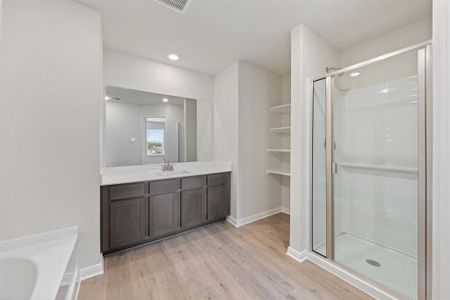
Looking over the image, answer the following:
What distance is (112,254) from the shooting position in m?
2.03

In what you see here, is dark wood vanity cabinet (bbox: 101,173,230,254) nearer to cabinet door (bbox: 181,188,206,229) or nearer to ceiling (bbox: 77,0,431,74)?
cabinet door (bbox: 181,188,206,229)

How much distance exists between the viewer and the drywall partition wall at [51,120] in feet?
4.55

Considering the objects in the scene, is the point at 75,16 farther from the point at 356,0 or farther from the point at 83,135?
the point at 356,0

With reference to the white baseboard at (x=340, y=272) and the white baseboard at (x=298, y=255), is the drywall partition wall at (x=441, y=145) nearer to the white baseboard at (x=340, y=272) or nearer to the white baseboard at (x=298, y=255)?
the white baseboard at (x=340, y=272)

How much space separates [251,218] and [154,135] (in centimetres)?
213

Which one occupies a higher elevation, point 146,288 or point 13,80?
point 13,80

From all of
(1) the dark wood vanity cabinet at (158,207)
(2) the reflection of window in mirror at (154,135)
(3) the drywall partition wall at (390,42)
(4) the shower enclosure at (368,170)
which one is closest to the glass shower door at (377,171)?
(4) the shower enclosure at (368,170)

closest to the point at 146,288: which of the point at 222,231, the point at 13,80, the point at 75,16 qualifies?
the point at 222,231

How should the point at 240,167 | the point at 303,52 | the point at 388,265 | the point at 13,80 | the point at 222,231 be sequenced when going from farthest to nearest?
the point at 240,167, the point at 222,231, the point at 303,52, the point at 388,265, the point at 13,80

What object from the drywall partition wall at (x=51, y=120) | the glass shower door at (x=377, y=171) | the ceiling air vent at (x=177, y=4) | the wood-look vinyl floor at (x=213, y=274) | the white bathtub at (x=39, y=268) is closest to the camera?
the white bathtub at (x=39, y=268)

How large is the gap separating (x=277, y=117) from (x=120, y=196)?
113 inches

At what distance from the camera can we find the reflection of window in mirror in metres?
2.80

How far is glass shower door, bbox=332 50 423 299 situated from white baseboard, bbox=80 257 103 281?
2.41 m

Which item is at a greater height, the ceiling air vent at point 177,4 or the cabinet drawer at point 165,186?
the ceiling air vent at point 177,4
